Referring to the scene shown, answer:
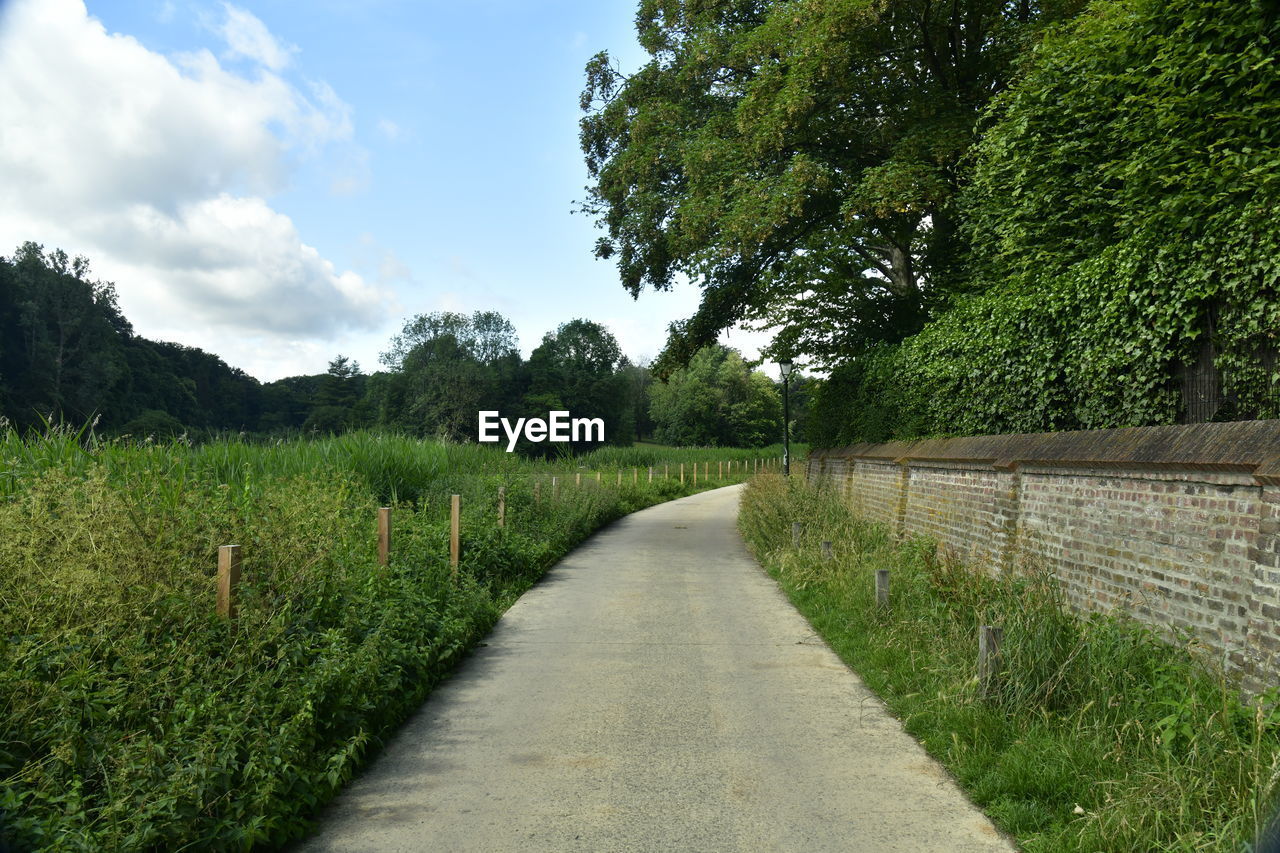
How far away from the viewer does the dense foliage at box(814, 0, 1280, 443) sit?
580 centimetres

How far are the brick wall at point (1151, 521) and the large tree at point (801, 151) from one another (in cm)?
728

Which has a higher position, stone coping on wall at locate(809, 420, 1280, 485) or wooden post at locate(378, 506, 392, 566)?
stone coping on wall at locate(809, 420, 1280, 485)

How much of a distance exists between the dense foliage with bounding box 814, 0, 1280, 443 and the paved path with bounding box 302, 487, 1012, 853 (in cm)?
339

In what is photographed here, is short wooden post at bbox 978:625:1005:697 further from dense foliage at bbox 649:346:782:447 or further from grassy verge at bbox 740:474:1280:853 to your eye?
dense foliage at bbox 649:346:782:447

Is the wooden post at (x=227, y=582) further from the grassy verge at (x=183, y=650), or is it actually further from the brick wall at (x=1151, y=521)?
the brick wall at (x=1151, y=521)

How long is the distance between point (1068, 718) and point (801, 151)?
1346 cm

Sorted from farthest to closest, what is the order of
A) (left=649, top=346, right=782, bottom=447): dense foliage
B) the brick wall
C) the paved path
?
(left=649, top=346, right=782, bottom=447): dense foliage → the brick wall → the paved path

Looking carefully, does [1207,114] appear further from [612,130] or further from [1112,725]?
[612,130]

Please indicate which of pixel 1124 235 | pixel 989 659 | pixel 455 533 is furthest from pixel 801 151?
pixel 989 659

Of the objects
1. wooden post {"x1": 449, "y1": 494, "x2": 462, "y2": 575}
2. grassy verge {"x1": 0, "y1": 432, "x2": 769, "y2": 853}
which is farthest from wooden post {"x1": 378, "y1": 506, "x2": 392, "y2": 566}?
wooden post {"x1": 449, "y1": 494, "x2": 462, "y2": 575}

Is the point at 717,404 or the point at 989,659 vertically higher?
the point at 717,404

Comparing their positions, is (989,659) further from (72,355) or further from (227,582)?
(72,355)

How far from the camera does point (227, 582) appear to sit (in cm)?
556

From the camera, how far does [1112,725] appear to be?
4699 mm
